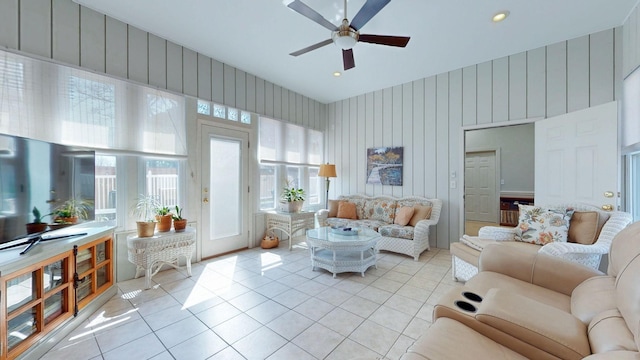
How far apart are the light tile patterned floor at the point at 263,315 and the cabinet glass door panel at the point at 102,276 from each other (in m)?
0.20

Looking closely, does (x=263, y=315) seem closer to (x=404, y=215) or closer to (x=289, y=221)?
(x=289, y=221)

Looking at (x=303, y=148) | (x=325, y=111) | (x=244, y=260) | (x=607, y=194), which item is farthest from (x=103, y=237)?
(x=607, y=194)

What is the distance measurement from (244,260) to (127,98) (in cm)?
253

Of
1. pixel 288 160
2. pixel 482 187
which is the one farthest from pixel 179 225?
pixel 482 187

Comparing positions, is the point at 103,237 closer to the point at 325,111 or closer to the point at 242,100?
the point at 242,100

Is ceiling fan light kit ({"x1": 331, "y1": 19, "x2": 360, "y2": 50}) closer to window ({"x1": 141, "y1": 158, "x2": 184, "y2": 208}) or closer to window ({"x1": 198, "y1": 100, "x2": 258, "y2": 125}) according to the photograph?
window ({"x1": 198, "y1": 100, "x2": 258, "y2": 125})

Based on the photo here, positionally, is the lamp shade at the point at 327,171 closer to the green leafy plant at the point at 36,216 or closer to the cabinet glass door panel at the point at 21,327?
the green leafy plant at the point at 36,216

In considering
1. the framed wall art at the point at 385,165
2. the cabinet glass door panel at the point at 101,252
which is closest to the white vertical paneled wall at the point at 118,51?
the cabinet glass door panel at the point at 101,252

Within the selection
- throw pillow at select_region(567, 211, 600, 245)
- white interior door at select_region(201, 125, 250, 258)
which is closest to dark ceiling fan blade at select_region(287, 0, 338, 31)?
white interior door at select_region(201, 125, 250, 258)

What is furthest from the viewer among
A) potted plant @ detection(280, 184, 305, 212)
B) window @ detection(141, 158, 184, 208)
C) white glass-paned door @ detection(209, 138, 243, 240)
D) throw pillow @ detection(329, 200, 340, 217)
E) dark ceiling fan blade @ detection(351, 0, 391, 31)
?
throw pillow @ detection(329, 200, 340, 217)

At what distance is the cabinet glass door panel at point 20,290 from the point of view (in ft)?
4.76

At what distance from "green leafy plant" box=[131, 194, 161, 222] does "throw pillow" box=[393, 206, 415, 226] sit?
350cm

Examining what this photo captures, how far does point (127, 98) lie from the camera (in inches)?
109

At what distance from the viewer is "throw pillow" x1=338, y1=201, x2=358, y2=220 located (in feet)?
14.8
